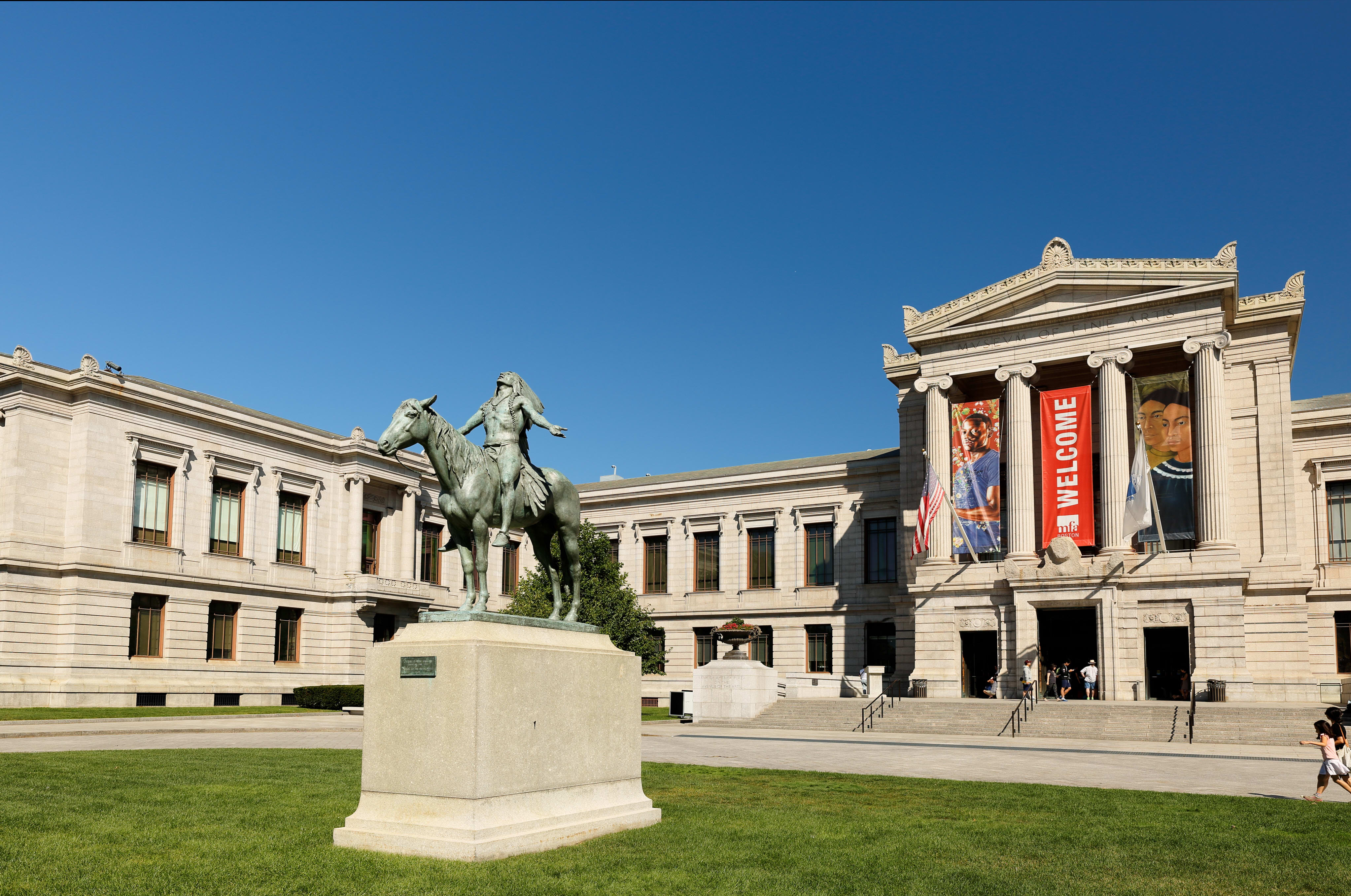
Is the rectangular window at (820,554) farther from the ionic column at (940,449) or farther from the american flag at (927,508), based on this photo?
the american flag at (927,508)

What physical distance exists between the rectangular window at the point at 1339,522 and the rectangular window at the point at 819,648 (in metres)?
23.5

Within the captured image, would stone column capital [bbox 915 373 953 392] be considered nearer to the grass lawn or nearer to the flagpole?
the flagpole

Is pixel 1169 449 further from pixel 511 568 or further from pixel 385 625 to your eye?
pixel 385 625

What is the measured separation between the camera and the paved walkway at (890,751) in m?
19.7

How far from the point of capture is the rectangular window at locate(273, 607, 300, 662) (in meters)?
53.2

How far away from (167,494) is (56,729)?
69.7ft

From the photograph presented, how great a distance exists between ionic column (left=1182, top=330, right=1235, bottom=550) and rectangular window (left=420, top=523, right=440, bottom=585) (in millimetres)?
38849

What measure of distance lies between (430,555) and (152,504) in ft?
57.4

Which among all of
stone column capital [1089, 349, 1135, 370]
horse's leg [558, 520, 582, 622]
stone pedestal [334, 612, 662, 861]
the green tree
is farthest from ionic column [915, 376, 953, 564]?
stone pedestal [334, 612, 662, 861]

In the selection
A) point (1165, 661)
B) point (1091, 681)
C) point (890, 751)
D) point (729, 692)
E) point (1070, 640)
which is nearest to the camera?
point (890, 751)

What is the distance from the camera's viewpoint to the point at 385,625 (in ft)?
190

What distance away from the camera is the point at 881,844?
1144 centimetres

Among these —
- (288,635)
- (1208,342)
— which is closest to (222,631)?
(288,635)

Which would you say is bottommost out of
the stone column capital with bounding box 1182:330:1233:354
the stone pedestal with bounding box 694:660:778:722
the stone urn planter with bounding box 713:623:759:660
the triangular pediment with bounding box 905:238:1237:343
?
the stone pedestal with bounding box 694:660:778:722
